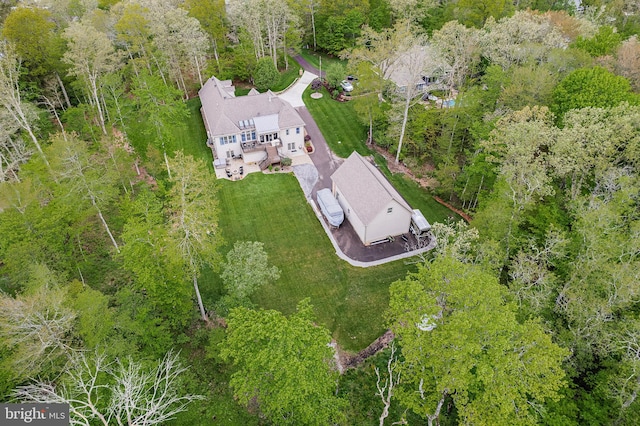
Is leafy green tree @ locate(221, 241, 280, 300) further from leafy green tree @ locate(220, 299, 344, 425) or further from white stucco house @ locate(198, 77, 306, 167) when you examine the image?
white stucco house @ locate(198, 77, 306, 167)

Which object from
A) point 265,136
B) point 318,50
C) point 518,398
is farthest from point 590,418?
point 318,50

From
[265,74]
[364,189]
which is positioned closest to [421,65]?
[364,189]

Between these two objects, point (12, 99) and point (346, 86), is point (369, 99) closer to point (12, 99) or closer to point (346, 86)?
point (346, 86)

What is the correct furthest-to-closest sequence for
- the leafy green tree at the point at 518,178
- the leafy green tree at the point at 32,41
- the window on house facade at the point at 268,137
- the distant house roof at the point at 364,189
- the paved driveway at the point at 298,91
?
the paved driveway at the point at 298,91 < the leafy green tree at the point at 32,41 < the window on house facade at the point at 268,137 < the distant house roof at the point at 364,189 < the leafy green tree at the point at 518,178

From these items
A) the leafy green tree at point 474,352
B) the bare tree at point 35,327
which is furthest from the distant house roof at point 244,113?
the leafy green tree at point 474,352

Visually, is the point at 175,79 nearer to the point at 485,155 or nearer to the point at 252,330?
the point at 485,155

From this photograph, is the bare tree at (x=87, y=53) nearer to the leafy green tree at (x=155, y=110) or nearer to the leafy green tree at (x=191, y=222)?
the leafy green tree at (x=155, y=110)
